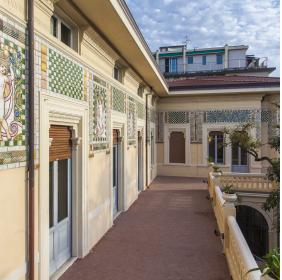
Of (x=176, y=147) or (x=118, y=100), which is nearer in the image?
(x=118, y=100)

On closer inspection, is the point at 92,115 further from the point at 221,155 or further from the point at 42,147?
the point at 221,155

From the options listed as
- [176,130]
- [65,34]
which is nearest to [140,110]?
[176,130]

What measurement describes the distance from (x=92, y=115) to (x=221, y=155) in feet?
35.5

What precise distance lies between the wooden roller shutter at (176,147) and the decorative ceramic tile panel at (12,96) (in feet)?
41.3

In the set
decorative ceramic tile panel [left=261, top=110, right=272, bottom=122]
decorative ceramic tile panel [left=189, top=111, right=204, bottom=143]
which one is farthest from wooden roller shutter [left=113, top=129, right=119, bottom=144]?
decorative ceramic tile panel [left=261, top=110, right=272, bottom=122]

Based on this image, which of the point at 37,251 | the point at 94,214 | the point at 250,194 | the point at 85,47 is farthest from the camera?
the point at 250,194

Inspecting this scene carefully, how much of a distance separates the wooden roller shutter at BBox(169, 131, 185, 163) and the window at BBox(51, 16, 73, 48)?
10985mm

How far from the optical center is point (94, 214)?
6.01 m

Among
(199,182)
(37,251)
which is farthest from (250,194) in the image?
(37,251)

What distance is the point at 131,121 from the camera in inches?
372

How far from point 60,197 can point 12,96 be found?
2142mm

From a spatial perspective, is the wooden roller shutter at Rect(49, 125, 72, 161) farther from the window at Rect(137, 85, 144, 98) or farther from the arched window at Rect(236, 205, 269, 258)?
the arched window at Rect(236, 205, 269, 258)

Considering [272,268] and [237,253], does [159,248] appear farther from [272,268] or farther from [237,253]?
[272,268]

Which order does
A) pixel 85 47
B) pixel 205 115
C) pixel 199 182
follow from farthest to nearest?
pixel 205 115 < pixel 199 182 < pixel 85 47
